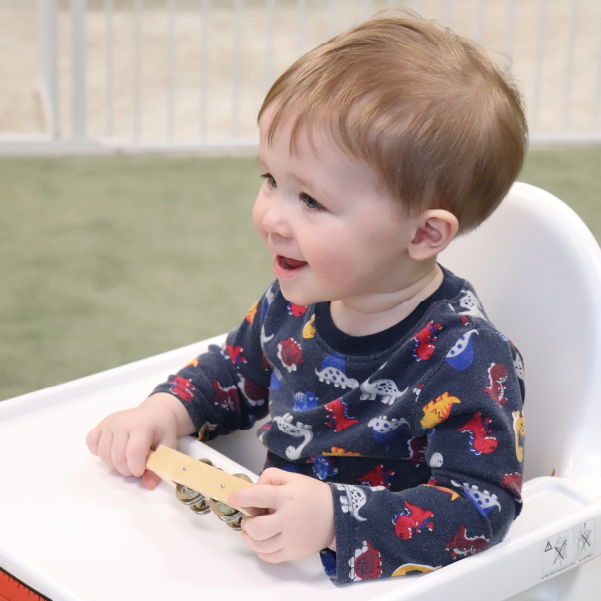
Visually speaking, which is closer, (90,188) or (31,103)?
(90,188)

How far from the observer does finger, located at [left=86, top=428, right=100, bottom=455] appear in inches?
32.2

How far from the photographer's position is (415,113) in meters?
0.69

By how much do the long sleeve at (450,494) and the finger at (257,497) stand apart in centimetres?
4

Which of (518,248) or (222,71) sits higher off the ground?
(518,248)

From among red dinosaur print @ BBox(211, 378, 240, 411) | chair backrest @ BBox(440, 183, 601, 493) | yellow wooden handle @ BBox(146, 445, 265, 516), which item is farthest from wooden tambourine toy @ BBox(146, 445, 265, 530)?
chair backrest @ BBox(440, 183, 601, 493)

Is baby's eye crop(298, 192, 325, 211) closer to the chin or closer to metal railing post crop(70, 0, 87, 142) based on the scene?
the chin

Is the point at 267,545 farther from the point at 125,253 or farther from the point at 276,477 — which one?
the point at 125,253

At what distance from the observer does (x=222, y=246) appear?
191 centimetres

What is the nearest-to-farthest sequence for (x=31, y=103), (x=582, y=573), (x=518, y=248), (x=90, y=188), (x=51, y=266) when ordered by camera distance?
(x=582, y=573) < (x=518, y=248) < (x=51, y=266) < (x=90, y=188) < (x=31, y=103)

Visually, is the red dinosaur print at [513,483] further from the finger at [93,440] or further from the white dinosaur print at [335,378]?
the finger at [93,440]

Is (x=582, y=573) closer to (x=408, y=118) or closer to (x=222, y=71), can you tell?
(x=408, y=118)

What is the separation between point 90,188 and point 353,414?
1.40 metres

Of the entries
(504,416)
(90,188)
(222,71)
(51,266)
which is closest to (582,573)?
(504,416)

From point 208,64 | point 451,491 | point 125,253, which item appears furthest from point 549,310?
point 208,64
